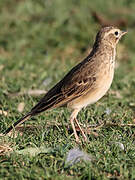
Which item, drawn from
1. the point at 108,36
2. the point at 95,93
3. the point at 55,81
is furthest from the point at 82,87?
the point at 55,81

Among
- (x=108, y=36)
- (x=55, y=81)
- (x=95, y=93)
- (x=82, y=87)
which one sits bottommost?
(x=95, y=93)

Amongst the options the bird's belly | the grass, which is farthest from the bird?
the grass

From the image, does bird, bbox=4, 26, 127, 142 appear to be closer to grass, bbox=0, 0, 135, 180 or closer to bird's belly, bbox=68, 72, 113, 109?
bird's belly, bbox=68, 72, 113, 109

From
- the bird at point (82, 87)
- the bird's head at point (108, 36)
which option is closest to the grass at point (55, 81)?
the bird at point (82, 87)

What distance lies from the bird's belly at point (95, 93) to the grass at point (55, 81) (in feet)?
1.17

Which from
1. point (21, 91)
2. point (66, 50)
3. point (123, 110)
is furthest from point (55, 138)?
point (66, 50)

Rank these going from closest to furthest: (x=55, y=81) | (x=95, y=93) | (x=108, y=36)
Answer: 1. (x=95, y=93)
2. (x=108, y=36)
3. (x=55, y=81)

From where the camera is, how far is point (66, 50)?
1001 centimetres

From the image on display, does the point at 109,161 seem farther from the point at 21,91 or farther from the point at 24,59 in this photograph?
the point at 24,59

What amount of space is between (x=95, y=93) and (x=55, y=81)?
7.60ft

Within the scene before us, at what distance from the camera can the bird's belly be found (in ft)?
19.1

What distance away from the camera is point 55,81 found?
8.09 m

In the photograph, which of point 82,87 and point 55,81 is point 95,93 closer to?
point 82,87

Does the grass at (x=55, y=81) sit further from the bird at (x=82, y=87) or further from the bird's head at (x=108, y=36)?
the bird's head at (x=108, y=36)
